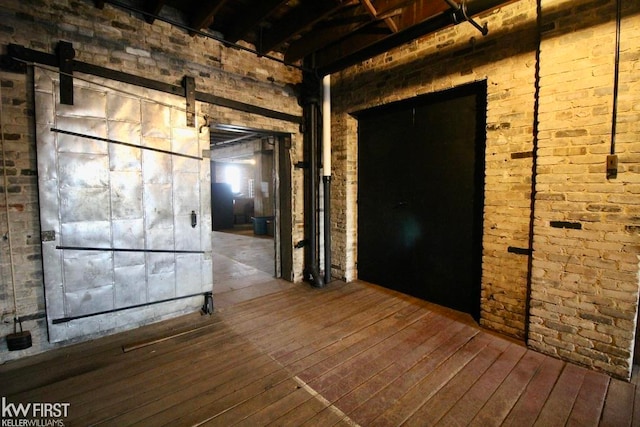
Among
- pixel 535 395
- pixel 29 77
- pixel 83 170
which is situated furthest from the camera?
pixel 83 170

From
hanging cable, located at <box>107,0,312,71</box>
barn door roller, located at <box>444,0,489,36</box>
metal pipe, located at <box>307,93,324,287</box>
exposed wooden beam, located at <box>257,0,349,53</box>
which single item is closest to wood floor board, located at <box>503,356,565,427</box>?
metal pipe, located at <box>307,93,324,287</box>

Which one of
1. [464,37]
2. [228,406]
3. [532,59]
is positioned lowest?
[228,406]

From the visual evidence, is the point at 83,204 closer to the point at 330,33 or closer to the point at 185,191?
the point at 185,191

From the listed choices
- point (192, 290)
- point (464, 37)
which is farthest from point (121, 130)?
point (464, 37)

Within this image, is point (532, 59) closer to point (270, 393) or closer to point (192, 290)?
point (270, 393)

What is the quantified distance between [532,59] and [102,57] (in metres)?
4.21

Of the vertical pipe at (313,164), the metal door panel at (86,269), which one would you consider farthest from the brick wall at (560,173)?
the metal door panel at (86,269)

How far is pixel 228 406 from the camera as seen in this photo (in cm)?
203

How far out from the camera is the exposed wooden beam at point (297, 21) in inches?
116

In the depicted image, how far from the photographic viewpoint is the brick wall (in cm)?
226

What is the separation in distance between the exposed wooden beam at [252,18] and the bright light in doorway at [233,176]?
35.9 feet

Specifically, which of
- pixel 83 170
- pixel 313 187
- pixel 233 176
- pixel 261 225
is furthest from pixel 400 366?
pixel 233 176

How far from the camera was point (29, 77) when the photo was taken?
102 inches

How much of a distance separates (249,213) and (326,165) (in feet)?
29.6
